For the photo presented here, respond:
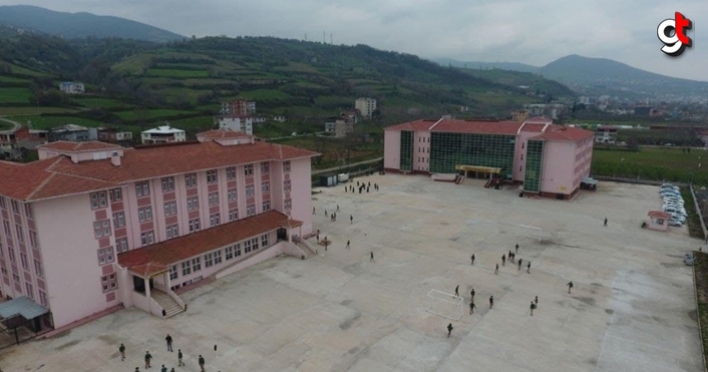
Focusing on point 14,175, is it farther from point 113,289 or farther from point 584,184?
point 584,184

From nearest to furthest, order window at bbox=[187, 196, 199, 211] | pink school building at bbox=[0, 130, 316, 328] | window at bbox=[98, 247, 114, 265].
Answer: pink school building at bbox=[0, 130, 316, 328], window at bbox=[98, 247, 114, 265], window at bbox=[187, 196, 199, 211]

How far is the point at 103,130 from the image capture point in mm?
89500

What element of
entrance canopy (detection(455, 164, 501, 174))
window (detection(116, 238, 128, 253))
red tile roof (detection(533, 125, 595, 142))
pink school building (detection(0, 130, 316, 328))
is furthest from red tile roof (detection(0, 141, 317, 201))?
red tile roof (detection(533, 125, 595, 142))

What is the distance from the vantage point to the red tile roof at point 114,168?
2636 centimetres

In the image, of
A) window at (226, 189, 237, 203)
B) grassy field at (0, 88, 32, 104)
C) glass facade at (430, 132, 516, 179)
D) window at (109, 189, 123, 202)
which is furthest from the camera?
grassy field at (0, 88, 32, 104)

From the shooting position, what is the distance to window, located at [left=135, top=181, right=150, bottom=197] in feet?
103

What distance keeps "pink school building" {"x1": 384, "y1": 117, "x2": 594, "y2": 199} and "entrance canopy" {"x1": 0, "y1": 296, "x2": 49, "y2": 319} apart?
58505mm

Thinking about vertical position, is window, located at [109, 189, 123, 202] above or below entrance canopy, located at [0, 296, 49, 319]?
above

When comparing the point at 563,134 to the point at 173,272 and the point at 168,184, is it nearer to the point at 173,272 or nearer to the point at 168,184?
the point at 168,184

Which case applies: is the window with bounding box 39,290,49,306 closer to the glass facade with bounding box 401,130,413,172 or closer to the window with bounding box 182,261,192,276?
the window with bounding box 182,261,192,276

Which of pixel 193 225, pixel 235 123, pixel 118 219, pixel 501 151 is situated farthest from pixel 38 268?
pixel 235 123

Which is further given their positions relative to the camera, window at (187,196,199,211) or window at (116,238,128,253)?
window at (187,196,199,211)

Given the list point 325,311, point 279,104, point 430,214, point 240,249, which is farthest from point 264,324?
point 279,104

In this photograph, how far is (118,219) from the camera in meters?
30.4
